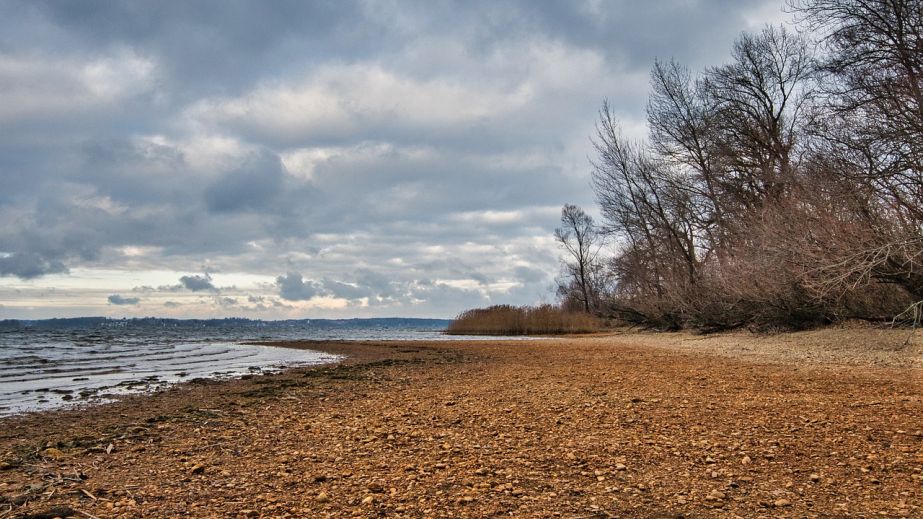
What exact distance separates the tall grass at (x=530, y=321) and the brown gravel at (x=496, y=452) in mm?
29573

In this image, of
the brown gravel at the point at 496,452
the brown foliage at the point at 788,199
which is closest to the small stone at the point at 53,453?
the brown gravel at the point at 496,452

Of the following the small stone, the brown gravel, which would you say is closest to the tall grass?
the brown gravel

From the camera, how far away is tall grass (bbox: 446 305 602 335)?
1523 inches

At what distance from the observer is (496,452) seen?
15.8 feet

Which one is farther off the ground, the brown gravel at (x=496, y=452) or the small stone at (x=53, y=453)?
the brown gravel at (x=496, y=452)

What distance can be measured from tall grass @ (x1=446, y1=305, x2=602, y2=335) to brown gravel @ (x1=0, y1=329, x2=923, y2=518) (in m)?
29.6

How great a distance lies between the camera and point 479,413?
6559 millimetres

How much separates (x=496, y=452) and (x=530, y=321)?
115 ft

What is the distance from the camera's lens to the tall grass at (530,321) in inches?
1523

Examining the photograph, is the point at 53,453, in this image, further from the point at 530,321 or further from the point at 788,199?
the point at 530,321

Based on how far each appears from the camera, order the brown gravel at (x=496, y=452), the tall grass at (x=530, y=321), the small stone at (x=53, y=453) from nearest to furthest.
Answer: the brown gravel at (x=496, y=452) < the small stone at (x=53, y=453) < the tall grass at (x=530, y=321)

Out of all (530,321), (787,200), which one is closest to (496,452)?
(787,200)

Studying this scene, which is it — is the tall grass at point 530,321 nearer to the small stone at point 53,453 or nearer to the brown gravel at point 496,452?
the brown gravel at point 496,452

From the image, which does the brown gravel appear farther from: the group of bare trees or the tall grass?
the tall grass
